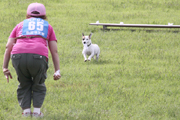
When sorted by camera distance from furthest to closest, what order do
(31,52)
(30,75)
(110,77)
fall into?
(110,77) < (30,75) < (31,52)

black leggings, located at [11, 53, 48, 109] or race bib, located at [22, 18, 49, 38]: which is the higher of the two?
race bib, located at [22, 18, 49, 38]

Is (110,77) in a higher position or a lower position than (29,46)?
lower

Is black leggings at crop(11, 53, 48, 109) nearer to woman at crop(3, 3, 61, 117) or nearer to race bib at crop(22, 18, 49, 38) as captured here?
woman at crop(3, 3, 61, 117)

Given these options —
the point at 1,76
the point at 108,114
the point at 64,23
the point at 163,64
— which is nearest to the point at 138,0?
the point at 64,23

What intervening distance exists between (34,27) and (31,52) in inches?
16.0

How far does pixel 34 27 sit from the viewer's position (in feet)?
14.3

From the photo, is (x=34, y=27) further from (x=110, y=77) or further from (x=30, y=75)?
(x=110, y=77)

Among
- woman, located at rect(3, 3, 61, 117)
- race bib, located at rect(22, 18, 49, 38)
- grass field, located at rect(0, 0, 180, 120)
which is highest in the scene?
race bib, located at rect(22, 18, 49, 38)

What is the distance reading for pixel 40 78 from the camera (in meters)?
4.49

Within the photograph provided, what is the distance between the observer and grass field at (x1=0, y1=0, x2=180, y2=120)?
543cm

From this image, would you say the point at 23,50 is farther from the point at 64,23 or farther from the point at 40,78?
the point at 64,23

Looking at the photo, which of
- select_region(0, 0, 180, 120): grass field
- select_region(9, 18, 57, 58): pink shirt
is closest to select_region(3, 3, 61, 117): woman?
select_region(9, 18, 57, 58): pink shirt

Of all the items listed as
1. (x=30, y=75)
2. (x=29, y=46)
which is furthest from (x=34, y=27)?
(x=30, y=75)

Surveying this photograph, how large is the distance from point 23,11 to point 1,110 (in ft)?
49.0
